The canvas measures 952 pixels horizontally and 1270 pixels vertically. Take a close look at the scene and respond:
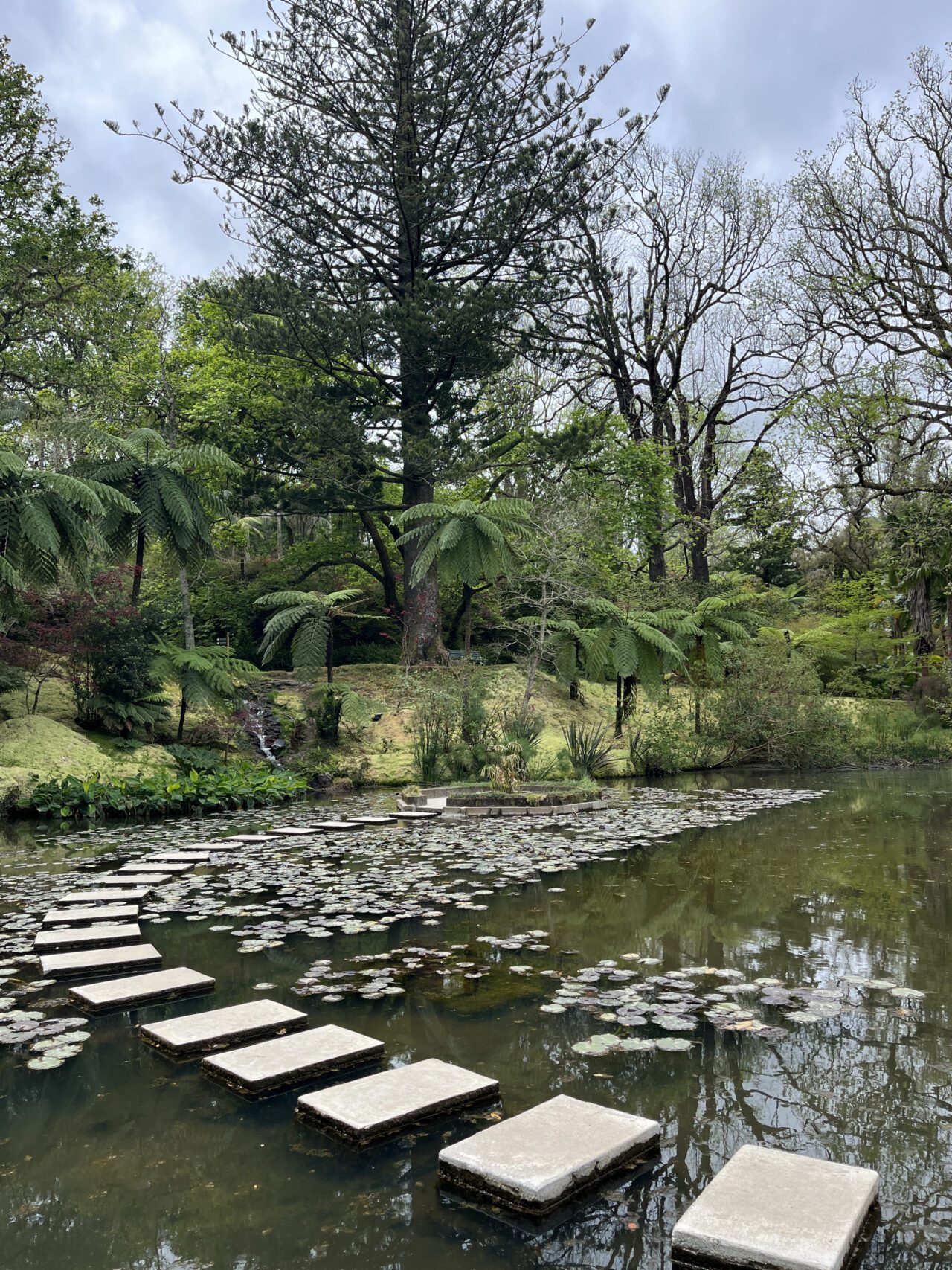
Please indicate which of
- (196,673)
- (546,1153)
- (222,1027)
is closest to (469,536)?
(196,673)

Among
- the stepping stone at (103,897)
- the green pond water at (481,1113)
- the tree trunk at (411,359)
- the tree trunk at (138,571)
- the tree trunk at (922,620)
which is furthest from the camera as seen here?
the tree trunk at (922,620)

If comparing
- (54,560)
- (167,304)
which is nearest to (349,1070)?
(54,560)

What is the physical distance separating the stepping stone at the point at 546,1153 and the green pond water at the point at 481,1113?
41 mm

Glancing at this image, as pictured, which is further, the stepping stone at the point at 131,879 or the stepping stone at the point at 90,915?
the stepping stone at the point at 131,879

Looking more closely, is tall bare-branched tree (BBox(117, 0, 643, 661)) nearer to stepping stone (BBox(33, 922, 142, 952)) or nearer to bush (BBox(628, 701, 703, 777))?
bush (BBox(628, 701, 703, 777))

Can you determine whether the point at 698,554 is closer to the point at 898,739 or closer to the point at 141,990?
the point at 898,739

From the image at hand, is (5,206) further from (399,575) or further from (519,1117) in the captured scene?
(519,1117)

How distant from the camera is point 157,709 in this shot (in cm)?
1022

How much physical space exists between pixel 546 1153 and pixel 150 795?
7.30m

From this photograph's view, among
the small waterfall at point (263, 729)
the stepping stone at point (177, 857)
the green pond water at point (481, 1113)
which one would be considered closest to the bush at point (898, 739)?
the small waterfall at point (263, 729)

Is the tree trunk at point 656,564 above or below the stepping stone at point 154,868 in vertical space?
above

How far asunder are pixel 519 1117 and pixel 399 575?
649 inches

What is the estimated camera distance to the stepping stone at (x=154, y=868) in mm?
5133

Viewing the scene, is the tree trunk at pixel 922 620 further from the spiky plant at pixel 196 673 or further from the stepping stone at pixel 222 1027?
the stepping stone at pixel 222 1027
